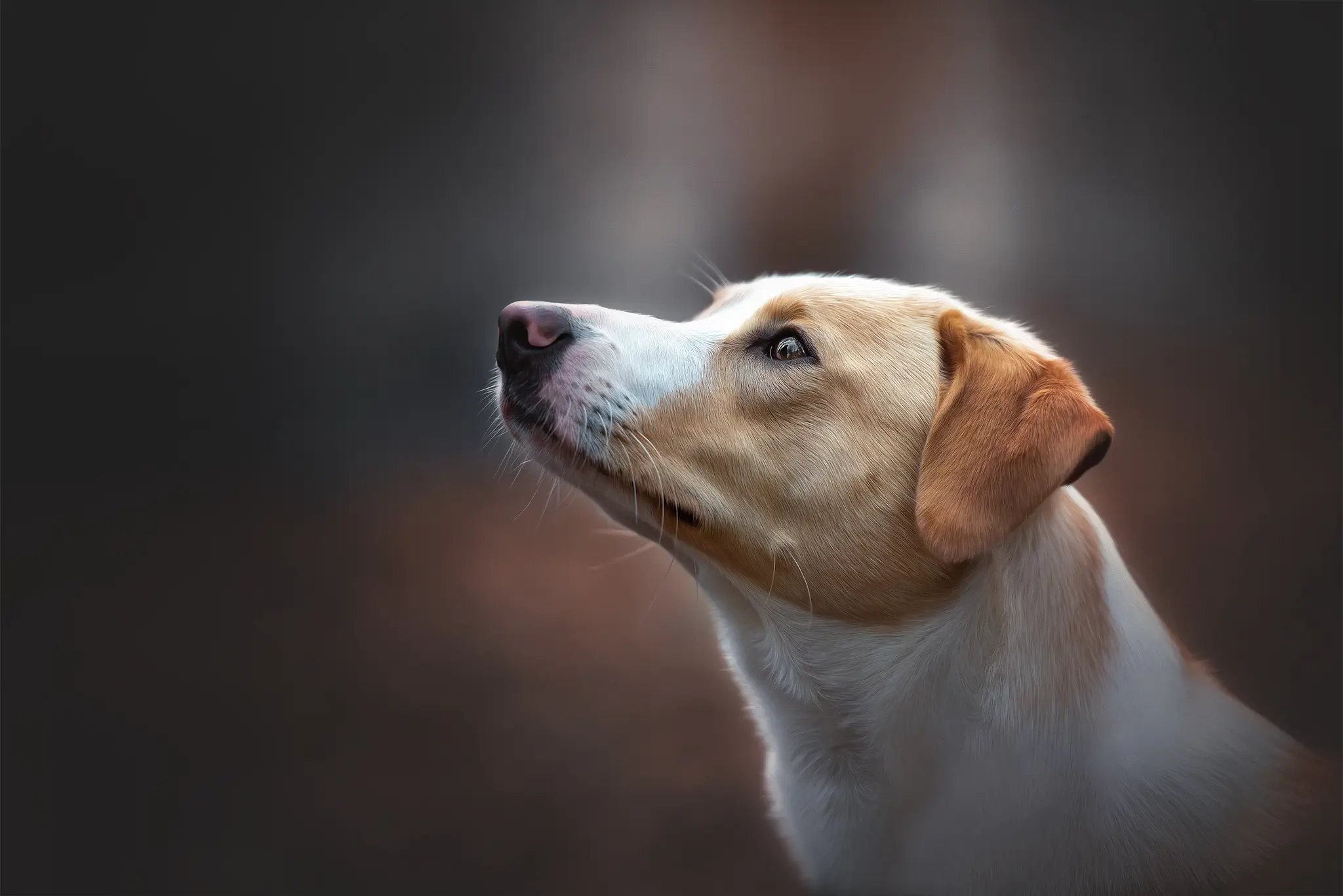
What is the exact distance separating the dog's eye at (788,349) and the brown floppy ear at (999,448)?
9.6 inches

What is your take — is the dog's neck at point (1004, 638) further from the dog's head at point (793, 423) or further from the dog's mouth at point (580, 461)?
the dog's mouth at point (580, 461)

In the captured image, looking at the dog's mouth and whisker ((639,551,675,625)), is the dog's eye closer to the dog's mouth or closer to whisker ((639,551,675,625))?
the dog's mouth

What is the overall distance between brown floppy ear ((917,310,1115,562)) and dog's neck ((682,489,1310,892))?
0.15 m

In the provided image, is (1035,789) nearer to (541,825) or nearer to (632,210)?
(541,825)

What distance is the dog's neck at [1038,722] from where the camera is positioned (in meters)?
1.44

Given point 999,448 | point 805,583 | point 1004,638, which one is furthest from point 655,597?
point 999,448

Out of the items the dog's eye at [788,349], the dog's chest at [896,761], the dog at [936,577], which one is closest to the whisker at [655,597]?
the dog's chest at [896,761]

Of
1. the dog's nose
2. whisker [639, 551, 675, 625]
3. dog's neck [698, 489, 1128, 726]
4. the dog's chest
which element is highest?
the dog's nose

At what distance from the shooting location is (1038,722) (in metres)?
1.44

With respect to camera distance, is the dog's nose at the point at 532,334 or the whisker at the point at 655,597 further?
the whisker at the point at 655,597

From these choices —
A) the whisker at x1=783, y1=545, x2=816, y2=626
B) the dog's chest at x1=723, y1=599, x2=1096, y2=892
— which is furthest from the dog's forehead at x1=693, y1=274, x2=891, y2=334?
the dog's chest at x1=723, y1=599, x2=1096, y2=892

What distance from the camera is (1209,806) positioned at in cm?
144

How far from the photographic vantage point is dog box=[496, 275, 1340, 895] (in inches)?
56.2

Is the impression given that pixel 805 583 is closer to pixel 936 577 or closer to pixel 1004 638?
pixel 936 577
